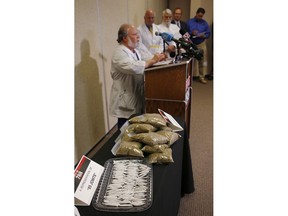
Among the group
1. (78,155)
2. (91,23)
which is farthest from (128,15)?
(78,155)

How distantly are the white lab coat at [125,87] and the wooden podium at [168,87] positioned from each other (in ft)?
0.39

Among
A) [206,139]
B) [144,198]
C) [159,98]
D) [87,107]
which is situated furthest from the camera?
[206,139]

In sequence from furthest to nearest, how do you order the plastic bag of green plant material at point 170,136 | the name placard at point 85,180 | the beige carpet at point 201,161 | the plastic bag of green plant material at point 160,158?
1. the beige carpet at point 201,161
2. the plastic bag of green plant material at point 170,136
3. the plastic bag of green plant material at point 160,158
4. the name placard at point 85,180

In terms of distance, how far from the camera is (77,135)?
2211 mm

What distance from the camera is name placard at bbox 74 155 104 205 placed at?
812 millimetres

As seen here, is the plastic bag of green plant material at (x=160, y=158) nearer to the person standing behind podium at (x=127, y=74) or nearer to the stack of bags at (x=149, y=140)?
the stack of bags at (x=149, y=140)

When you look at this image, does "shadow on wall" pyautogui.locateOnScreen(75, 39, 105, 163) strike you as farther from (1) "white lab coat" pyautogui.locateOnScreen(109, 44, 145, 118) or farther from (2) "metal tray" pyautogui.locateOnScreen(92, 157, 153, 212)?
(2) "metal tray" pyautogui.locateOnScreen(92, 157, 153, 212)

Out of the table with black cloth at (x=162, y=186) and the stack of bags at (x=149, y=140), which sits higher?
the stack of bags at (x=149, y=140)

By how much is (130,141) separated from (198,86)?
160 inches

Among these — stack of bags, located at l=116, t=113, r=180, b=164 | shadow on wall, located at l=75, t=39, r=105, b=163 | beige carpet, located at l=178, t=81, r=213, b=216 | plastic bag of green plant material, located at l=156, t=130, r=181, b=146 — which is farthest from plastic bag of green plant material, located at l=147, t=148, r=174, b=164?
shadow on wall, located at l=75, t=39, r=105, b=163

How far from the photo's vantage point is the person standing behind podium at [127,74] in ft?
6.83

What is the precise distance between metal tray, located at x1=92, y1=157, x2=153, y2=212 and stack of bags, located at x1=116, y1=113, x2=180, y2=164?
46mm

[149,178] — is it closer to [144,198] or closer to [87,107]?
[144,198]

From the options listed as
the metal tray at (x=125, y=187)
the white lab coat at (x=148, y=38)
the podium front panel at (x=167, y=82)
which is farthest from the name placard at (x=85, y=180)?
the white lab coat at (x=148, y=38)
